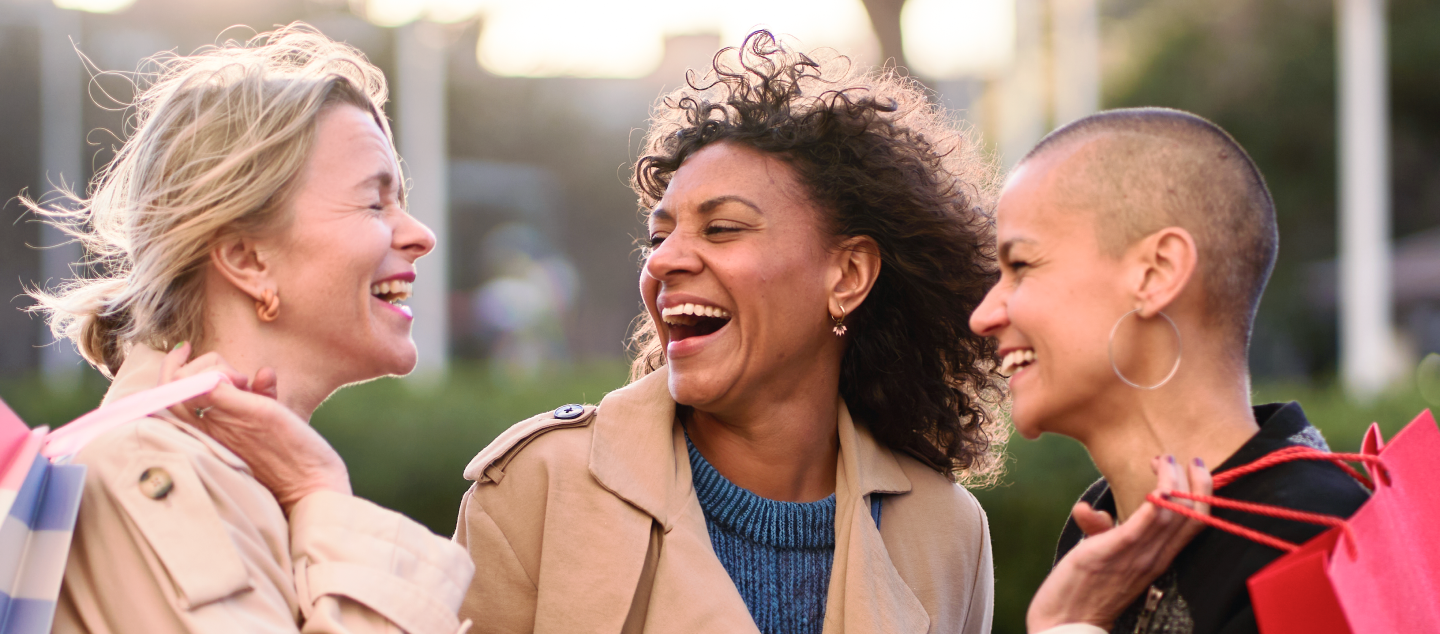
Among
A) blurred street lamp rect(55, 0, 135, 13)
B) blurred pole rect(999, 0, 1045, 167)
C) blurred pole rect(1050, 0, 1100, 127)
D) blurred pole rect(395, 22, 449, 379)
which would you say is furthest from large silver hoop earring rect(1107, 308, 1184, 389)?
blurred street lamp rect(55, 0, 135, 13)

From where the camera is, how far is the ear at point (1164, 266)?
218 cm

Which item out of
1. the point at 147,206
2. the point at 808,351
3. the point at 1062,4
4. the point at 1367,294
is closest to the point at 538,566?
the point at 808,351

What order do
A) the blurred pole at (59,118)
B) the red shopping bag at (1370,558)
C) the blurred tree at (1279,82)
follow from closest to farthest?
the red shopping bag at (1370,558) < the blurred pole at (59,118) < the blurred tree at (1279,82)

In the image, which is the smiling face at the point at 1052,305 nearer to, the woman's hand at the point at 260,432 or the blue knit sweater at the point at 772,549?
the blue knit sweater at the point at 772,549

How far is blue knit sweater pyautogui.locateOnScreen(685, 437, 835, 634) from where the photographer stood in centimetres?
306

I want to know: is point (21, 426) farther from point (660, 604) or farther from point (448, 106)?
point (448, 106)

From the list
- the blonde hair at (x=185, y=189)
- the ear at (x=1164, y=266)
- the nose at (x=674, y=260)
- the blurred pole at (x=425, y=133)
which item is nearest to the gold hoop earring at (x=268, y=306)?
the blonde hair at (x=185, y=189)

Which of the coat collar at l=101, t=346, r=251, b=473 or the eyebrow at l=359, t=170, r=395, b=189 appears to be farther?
the eyebrow at l=359, t=170, r=395, b=189

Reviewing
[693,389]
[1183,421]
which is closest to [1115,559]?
[1183,421]

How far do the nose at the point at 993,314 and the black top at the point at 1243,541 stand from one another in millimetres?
510

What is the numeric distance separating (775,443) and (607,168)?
20094mm

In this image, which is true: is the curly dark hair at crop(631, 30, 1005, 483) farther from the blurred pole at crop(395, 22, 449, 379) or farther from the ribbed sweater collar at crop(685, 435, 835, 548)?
the blurred pole at crop(395, 22, 449, 379)

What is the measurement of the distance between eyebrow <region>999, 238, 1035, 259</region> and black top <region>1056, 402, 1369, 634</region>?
559 mm

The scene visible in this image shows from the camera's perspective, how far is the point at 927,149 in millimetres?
3551
